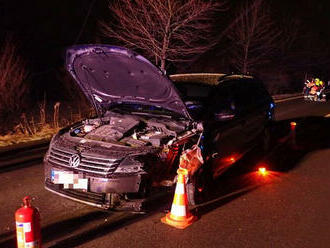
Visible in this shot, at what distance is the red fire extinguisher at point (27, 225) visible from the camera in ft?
10.4

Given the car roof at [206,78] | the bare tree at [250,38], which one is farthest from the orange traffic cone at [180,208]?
the bare tree at [250,38]

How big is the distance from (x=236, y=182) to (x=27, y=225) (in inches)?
145

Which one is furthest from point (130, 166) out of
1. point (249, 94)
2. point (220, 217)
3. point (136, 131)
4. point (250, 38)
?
point (250, 38)

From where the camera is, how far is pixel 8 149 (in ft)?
25.4

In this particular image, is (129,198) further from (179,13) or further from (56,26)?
(56,26)

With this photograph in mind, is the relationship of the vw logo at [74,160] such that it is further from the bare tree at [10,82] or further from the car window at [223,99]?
the bare tree at [10,82]

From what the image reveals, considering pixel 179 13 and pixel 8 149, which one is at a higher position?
pixel 179 13

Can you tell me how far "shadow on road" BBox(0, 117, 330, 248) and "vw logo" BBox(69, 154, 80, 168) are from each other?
64 centimetres

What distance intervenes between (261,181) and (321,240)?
6.71 feet

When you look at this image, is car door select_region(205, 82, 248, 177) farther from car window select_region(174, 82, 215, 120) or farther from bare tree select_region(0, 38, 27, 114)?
bare tree select_region(0, 38, 27, 114)

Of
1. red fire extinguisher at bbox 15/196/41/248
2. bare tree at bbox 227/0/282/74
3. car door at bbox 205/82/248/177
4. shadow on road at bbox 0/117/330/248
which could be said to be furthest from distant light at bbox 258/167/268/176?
bare tree at bbox 227/0/282/74

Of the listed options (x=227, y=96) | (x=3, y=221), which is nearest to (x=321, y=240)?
(x=227, y=96)

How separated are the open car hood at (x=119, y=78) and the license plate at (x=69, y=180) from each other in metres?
1.54

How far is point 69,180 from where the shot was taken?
4.41 metres
